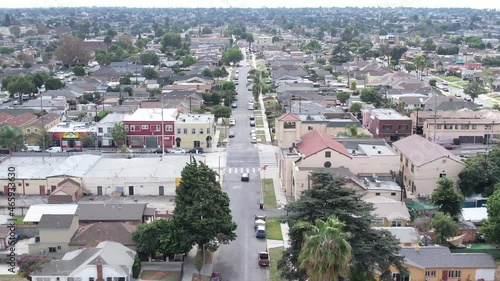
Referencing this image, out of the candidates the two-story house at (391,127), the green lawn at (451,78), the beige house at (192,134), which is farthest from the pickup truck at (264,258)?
the green lawn at (451,78)

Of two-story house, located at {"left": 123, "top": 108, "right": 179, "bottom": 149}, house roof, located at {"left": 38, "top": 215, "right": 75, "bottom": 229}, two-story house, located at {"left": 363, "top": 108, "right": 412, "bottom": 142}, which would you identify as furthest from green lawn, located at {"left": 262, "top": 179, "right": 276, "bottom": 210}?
two-story house, located at {"left": 363, "top": 108, "right": 412, "bottom": 142}

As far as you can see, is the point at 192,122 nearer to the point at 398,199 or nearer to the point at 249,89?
the point at 398,199

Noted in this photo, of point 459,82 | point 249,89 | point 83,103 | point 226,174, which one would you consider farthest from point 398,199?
point 459,82

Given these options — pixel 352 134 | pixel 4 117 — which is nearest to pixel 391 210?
pixel 352 134

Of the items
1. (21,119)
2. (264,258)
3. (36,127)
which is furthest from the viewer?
(21,119)

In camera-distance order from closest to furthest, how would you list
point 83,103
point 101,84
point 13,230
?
point 13,230 → point 83,103 → point 101,84

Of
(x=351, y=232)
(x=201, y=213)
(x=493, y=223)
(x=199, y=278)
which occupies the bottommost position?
(x=199, y=278)

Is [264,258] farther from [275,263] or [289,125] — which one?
[289,125]
